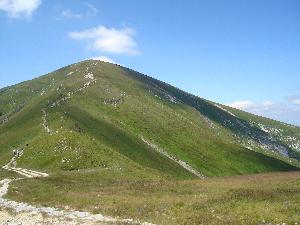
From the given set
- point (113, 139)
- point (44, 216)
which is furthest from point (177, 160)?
point (44, 216)

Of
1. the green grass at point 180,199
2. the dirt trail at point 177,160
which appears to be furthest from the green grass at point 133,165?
the dirt trail at point 177,160

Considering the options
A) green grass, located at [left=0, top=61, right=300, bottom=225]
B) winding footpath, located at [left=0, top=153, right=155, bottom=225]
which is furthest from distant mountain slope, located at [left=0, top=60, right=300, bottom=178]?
winding footpath, located at [left=0, top=153, right=155, bottom=225]

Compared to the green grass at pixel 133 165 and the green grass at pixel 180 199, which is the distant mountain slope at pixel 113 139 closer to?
the green grass at pixel 133 165

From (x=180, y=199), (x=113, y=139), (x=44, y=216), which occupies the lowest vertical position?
(x=44, y=216)

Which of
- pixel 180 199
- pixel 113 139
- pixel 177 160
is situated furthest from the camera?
pixel 177 160

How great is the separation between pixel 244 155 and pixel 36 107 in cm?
8099

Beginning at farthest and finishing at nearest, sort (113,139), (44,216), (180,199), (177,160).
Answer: (177,160) < (113,139) < (180,199) < (44,216)

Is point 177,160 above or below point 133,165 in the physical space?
above

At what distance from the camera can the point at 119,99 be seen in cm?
17688

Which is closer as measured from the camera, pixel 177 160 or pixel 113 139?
pixel 113 139

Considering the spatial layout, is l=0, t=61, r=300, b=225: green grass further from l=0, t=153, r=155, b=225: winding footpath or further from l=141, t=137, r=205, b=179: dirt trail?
l=141, t=137, r=205, b=179: dirt trail

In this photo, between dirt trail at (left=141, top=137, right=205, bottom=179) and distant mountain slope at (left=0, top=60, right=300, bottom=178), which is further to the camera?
dirt trail at (left=141, top=137, right=205, bottom=179)

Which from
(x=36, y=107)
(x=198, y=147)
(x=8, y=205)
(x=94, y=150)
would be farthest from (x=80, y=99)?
(x=8, y=205)

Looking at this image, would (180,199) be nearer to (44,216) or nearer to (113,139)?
(44,216)
